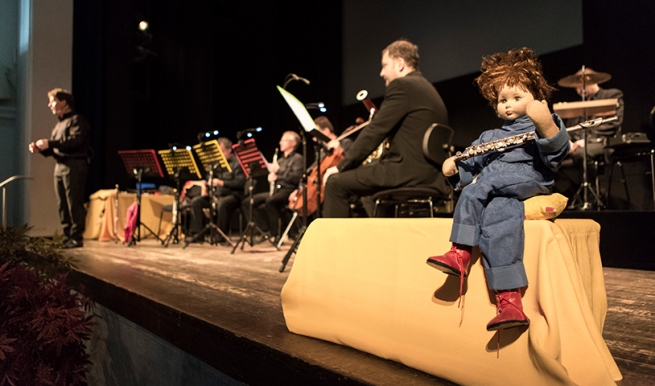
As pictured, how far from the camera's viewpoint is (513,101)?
3.91 feet

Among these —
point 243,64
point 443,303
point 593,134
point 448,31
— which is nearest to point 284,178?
point 448,31

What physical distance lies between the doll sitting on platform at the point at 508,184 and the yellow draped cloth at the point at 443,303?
48 mm

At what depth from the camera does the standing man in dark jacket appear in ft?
15.9

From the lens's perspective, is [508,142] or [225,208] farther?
[225,208]

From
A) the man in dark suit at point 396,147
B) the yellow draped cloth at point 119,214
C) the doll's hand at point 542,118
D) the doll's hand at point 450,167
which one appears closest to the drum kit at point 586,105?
the man in dark suit at point 396,147

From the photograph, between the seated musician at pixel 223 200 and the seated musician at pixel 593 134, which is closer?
the seated musician at pixel 593 134

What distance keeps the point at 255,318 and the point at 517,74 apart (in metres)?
1.17

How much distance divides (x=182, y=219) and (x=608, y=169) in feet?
17.5

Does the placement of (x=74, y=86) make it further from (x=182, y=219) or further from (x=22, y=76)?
(x=182, y=219)

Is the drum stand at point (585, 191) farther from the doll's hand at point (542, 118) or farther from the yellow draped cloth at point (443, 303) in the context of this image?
the doll's hand at point (542, 118)

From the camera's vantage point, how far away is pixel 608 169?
557cm

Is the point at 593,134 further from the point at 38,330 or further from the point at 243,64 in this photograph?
the point at 243,64

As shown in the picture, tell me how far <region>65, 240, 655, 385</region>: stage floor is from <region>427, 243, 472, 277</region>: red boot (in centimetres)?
26

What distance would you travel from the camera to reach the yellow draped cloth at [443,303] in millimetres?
1003
